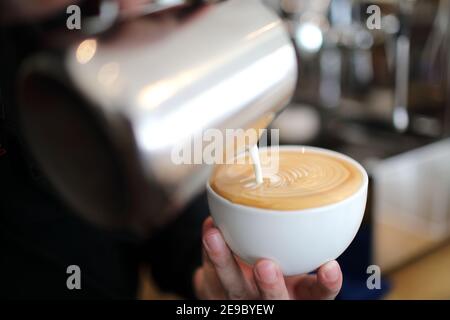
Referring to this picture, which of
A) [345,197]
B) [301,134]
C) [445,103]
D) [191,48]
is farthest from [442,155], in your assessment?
[191,48]

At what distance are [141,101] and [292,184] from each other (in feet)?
0.48

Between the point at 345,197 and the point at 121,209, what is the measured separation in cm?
14

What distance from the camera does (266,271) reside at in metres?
0.28

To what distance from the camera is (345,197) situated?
10.8 inches

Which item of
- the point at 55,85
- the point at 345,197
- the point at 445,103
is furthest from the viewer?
the point at 445,103

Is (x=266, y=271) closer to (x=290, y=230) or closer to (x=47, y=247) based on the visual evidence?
(x=290, y=230)

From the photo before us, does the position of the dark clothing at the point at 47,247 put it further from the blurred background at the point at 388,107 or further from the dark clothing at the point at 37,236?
the blurred background at the point at 388,107

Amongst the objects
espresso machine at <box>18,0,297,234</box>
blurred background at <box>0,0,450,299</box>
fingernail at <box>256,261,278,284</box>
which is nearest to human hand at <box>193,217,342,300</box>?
fingernail at <box>256,261,278,284</box>

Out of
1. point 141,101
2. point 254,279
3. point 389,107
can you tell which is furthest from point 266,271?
point 389,107

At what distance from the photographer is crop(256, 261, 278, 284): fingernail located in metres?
0.28

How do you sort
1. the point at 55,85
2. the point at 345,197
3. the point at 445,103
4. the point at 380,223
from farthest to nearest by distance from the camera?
the point at 445,103, the point at 380,223, the point at 345,197, the point at 55,85

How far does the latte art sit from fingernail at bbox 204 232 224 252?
1.2 inches

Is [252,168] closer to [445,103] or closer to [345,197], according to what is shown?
[345,197]

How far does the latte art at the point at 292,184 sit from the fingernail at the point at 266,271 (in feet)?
0.12
